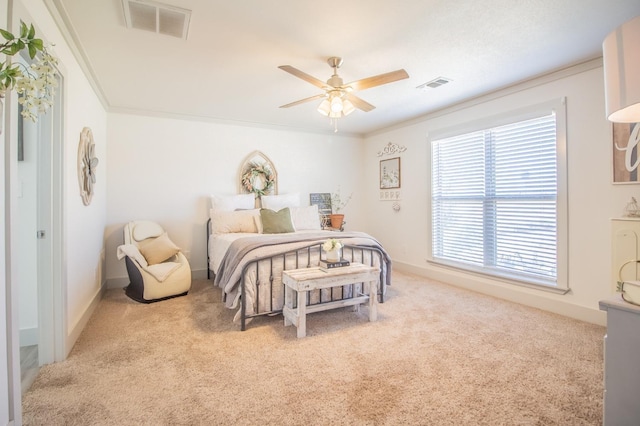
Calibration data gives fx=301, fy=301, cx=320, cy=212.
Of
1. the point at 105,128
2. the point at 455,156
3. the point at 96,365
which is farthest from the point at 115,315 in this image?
the point at 455,156

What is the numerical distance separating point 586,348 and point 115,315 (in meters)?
4.15

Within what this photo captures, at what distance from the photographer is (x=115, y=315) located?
9.91ft

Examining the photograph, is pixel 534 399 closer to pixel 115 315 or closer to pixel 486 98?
pixel 486 98

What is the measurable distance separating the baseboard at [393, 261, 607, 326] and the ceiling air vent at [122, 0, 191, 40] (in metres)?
Result: 4.03

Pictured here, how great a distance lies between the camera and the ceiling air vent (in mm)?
1979

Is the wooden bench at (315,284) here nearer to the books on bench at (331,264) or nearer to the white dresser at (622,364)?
the books on bench at (331,264)

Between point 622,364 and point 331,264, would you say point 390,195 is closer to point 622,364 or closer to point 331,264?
point 331,264

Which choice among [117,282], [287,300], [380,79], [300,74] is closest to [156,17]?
[300,74]

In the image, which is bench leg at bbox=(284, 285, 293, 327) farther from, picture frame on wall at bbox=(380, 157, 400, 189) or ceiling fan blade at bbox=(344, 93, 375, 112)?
picture frame on wall at bbox=(380, 157, 400, 189)

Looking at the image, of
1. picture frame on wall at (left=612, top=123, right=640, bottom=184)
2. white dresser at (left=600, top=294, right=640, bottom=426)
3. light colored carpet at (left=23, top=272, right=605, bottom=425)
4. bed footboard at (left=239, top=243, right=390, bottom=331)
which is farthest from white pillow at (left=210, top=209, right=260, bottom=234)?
picture frame on wall at (left=612, top=123, right=640, bottom=184)

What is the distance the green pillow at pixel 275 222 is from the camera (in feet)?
13.3

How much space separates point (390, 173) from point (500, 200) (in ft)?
6.26

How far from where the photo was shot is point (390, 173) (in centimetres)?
515

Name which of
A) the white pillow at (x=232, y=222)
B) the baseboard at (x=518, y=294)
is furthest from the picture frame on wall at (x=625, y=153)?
the white pillow at (x=232, y=222)
